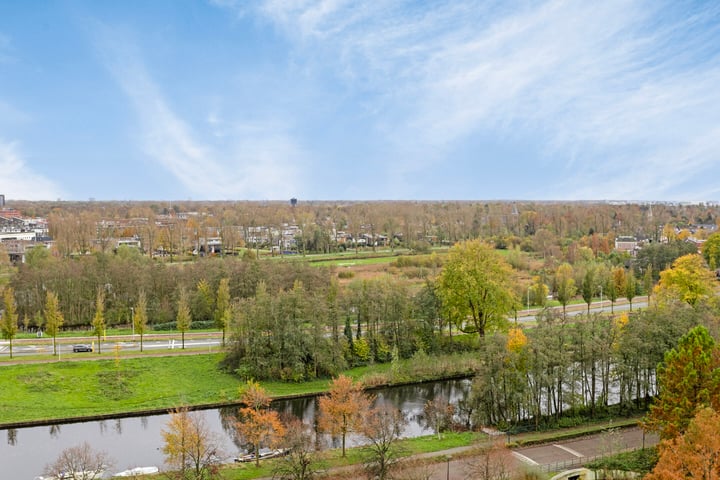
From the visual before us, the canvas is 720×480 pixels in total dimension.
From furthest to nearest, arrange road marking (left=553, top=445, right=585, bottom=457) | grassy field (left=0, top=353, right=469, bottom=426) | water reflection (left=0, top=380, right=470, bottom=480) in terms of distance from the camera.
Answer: grassy field (left=0, top=353, right=469, bottom=426), water reflection (left=0, top=380, right=470, bottom=480), road marking (left=553, top=445, right=585, bottom=457)

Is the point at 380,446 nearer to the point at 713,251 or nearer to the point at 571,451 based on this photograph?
the point at 571,451

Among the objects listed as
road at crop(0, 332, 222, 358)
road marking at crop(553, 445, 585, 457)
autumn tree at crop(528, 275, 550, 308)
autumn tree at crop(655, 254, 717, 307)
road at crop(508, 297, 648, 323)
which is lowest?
road marking at crop(553, 445, 585, 457)

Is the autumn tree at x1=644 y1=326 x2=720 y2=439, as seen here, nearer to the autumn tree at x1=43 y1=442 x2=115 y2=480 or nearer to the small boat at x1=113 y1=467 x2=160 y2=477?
the small boat at x1=113 y1=467 x2=160 y2=477

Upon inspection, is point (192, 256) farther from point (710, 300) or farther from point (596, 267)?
point (710, 300)

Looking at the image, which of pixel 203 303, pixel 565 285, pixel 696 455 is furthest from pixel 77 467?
pixel 565 285

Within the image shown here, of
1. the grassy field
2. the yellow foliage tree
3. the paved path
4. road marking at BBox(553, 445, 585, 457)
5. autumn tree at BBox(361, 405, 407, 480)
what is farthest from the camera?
the grassy field

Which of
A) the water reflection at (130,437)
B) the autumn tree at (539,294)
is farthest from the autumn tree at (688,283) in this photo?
the water reflection at (130,437)

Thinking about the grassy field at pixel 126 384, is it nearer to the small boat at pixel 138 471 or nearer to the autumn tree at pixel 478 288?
the autumn tree at pixel 478 288

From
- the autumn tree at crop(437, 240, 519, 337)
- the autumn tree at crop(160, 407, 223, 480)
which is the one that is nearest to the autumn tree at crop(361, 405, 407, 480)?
the autumn tree at crop(160, 407, 223, 480)
